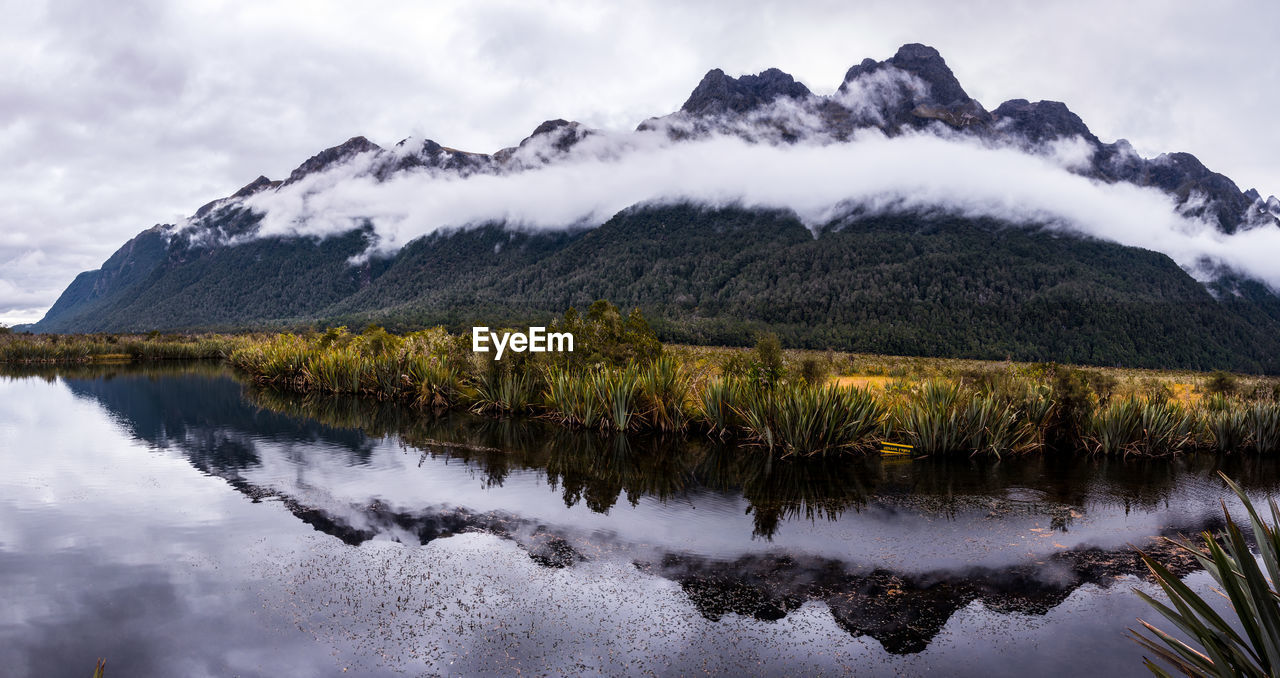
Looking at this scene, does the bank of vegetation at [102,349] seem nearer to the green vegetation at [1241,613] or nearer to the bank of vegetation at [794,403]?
the bank of vegetation at [794,403]

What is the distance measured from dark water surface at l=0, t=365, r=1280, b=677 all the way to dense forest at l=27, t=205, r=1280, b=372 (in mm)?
66509

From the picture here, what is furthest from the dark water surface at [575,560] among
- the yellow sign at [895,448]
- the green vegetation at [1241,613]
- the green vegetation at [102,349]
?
the green vegetation at [102,349]

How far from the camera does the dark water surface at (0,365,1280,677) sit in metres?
5.65

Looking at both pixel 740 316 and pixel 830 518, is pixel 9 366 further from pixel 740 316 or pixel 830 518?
pixel 740 316

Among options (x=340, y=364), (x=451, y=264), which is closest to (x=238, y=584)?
(x=340, y=364)

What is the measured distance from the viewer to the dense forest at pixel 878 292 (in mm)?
101188

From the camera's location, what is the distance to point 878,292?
114312mm

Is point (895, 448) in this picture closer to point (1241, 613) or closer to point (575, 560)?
point (575, 560)

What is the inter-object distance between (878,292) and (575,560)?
114m

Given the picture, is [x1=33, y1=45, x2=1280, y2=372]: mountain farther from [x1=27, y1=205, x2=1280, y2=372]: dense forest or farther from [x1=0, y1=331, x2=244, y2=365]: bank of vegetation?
[x1=0, y1=331, x2=244, y2=365]: bank of vegetation

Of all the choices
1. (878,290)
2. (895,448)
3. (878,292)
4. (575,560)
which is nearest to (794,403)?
(895,448)

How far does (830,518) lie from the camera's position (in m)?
9.71

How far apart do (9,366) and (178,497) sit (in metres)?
47.7

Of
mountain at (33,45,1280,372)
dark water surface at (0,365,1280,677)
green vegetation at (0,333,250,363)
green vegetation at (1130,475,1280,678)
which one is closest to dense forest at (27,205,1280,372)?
mountain at (33,45,1280,372)
